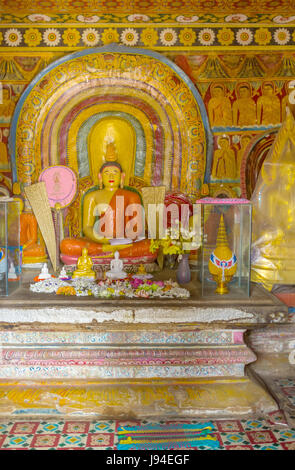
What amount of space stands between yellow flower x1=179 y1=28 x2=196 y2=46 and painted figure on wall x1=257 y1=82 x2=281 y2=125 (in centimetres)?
118

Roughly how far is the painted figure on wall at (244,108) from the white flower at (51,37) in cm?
260

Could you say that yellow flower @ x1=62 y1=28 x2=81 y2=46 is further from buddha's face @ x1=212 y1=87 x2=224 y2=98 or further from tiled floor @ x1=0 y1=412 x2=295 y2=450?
tiled floor @ x1=0 y1=412 x2=295 y2=450

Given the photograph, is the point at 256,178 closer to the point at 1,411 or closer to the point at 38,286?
the point at 38,286

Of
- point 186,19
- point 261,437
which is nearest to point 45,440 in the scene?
point 261,437

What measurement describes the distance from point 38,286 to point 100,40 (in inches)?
144

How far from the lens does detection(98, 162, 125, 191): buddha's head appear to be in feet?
22.6

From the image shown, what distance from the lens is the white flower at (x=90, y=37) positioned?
6.57 metres

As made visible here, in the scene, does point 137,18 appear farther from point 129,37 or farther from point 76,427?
point 76,427

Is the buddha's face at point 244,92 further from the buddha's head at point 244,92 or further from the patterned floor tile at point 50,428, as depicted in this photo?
the patterned floor tile at point 50,428

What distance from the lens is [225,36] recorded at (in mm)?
6613

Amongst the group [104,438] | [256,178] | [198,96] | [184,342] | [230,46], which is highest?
[230,46]

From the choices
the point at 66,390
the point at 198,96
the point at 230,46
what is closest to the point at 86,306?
the point at 66,390

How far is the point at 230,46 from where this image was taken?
261 inches

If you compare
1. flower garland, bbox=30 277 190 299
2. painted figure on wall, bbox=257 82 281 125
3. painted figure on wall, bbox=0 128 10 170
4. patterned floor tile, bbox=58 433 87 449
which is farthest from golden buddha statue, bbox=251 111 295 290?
painted figure on wall, bbox=0 128 10 170
